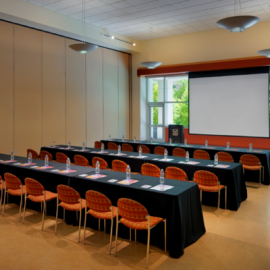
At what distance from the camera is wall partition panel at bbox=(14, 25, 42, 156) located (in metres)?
9.49

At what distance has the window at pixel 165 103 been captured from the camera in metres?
13.3

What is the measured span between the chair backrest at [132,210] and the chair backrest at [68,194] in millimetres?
806

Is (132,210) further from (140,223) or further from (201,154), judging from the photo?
(201,154)

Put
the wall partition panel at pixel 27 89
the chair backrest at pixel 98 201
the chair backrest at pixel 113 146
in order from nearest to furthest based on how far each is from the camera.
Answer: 1. the chair backrest at pixel 98 201
2. the wall partition panel at pixel 27 89
3. the chair backrest at pixel 113 146

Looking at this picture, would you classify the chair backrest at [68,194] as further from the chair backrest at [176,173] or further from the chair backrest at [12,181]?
the chair backrest at [176,173]

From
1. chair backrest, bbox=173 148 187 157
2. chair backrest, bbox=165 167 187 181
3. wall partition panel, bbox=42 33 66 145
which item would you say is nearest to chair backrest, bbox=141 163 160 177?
chair backrest, bbox=165 167 187 181

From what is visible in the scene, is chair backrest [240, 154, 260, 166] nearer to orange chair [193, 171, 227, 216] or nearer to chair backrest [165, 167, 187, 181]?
orange chair [193, 171, 227, 216]

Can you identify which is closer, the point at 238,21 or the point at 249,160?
the point at 238,21

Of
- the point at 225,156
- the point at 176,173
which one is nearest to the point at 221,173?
the point at 176,173

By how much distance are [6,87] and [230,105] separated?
323 inches

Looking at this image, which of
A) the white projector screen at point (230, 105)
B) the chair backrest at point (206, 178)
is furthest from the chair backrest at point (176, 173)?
the white projector screen at point (230, 105)

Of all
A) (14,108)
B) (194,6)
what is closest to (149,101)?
(194,6)

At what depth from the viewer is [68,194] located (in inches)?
168

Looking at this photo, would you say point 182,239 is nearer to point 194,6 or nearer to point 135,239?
point 135,239
